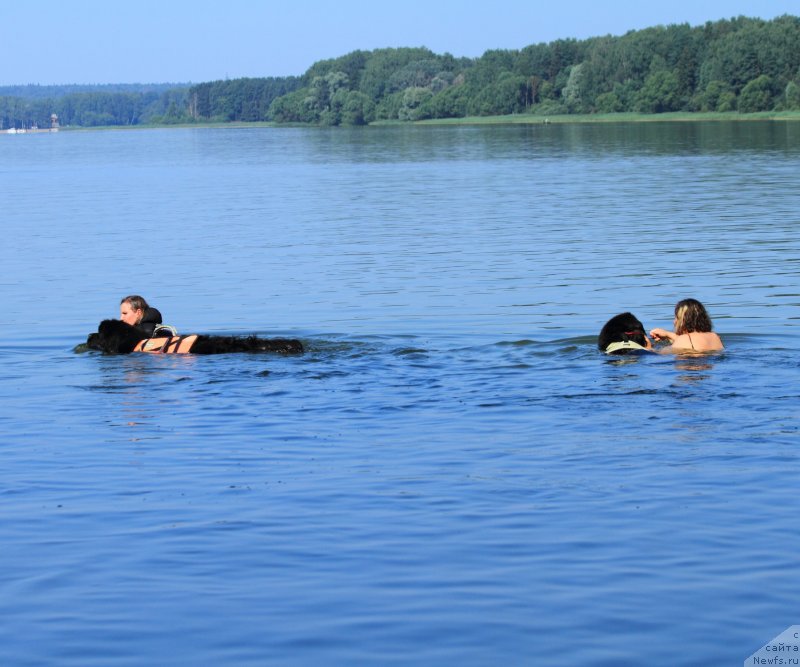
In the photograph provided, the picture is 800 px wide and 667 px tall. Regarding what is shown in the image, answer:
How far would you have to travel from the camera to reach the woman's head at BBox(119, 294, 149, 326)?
15906mm

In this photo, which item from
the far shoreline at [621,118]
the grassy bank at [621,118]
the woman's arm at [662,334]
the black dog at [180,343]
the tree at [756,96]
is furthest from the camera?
the tree at [756,96]

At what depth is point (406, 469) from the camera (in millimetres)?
10812

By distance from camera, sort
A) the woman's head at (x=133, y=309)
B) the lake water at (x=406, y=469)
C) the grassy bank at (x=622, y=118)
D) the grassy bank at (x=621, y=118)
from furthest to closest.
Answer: the grassy bank at (x=622, y=118) < the grassy bank at (x=621, y=118) < the woman's head at (x=133, y=309) < the lake water at (x=406, y=469)

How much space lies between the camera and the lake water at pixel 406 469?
7.55 m

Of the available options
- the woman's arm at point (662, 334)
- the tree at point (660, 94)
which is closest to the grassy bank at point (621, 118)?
the tree at point (660, 94)

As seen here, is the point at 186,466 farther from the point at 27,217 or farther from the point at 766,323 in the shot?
the point at 27,217

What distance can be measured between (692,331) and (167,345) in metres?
6.09

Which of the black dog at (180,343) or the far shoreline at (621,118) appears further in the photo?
the far shoreline at (621,118)

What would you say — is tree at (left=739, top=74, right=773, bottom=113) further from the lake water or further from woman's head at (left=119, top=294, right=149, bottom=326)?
woman's head at (left=119, top=294, right=149, bottom=326)

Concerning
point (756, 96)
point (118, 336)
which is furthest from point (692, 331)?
point (756, 96)

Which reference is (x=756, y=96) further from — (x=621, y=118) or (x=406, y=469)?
(x=406, y=469)

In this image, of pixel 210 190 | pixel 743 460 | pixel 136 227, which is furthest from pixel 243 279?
pixel 210 190

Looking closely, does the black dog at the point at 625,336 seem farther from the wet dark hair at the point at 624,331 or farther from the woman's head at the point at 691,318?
the woman's head at the point at 691,318

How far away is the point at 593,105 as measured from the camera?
599 feet
